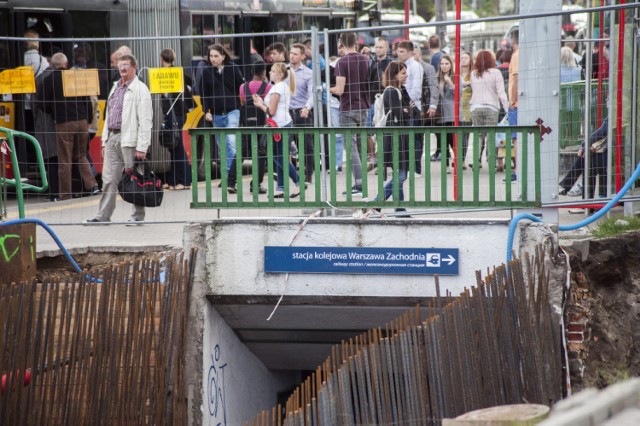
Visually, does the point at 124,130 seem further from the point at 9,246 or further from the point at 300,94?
the point at 9,246

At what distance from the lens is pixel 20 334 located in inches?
311

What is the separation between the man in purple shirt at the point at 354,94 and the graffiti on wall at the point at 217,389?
2102mm

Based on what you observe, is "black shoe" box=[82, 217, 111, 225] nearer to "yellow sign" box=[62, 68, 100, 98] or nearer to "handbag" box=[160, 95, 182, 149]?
"handbag" box=[160, 95, 182, 149]

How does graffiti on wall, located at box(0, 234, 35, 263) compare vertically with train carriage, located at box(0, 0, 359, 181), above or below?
below

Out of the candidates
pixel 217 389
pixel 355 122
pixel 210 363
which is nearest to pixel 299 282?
pixel 210 363

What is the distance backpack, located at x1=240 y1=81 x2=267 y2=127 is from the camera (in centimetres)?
1262

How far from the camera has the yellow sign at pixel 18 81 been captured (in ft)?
36.8

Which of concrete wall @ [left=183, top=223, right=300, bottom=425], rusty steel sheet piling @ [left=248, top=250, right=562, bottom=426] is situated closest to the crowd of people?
concrete wall @ [left=183, top=223, right=300, bottom=425]

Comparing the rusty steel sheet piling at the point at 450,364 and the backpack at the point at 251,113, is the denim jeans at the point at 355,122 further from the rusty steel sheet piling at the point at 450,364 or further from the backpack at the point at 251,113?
the rusty steel sheet piling at the point at 450,364

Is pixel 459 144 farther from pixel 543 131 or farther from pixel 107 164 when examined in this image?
pixel 107 164

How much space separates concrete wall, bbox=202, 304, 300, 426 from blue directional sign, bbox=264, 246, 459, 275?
0.89 meters

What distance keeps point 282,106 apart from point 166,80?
5.57ft

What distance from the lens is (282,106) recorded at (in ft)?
40.9

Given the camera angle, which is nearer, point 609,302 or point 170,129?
point 609,302
